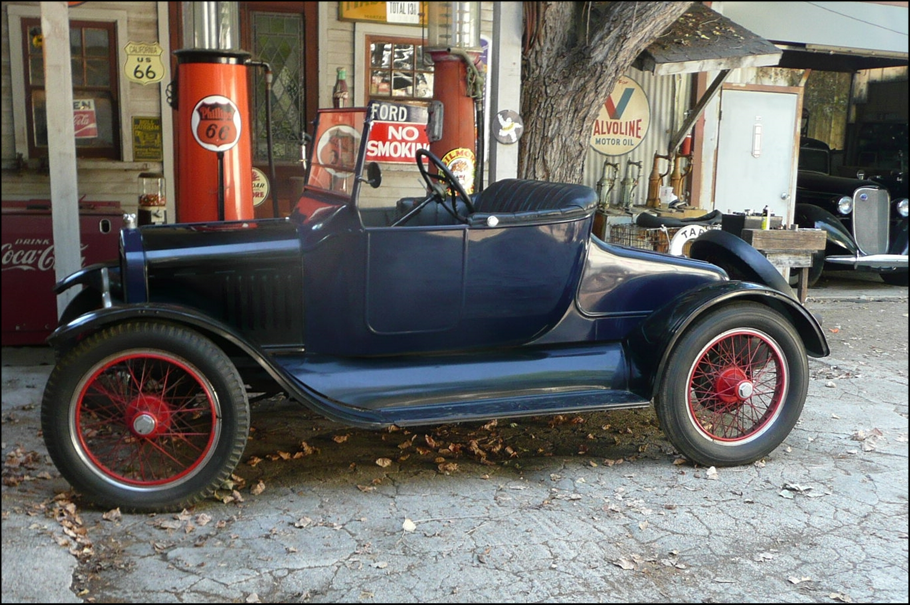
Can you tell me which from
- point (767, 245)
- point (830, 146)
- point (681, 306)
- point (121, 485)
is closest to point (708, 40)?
point (767, 245)

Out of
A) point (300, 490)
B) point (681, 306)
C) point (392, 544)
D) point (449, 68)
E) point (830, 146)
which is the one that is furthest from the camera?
point (830, 146)

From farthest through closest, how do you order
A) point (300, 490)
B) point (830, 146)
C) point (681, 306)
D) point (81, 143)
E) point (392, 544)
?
point (830, 146) < point (81, 143) < point (681, 306) < point (300, 490) < point (392, 544)

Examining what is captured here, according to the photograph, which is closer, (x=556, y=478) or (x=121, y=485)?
(x=121, y=485)

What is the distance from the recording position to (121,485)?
3322 millimetres

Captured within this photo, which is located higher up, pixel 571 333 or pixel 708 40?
pixel 708 40

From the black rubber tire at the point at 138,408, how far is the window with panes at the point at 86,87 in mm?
4960

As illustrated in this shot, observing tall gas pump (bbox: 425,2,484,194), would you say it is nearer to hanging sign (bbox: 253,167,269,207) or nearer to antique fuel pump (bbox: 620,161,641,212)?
hanging sign (bbox: 253,167,269,207)

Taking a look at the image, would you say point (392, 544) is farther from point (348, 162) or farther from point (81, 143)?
point (81, 143)

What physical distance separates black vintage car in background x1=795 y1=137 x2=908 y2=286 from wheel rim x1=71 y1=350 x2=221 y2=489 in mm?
7410

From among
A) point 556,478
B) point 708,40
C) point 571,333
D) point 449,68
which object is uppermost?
point 708,40

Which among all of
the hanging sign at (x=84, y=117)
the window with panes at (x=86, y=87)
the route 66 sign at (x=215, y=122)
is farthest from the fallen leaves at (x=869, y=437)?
the hanging sign at (x=84, y=117)

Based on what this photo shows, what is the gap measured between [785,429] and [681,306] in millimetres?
801

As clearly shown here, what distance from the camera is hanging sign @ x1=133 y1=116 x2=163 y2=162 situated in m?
7.72

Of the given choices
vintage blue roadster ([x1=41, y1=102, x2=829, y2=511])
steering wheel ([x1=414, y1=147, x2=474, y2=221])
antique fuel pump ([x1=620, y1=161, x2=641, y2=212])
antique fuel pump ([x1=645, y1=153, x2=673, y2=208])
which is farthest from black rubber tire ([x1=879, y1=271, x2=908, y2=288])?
steering wheel ([x1=414, y1=147, x2=474, y2=221])
